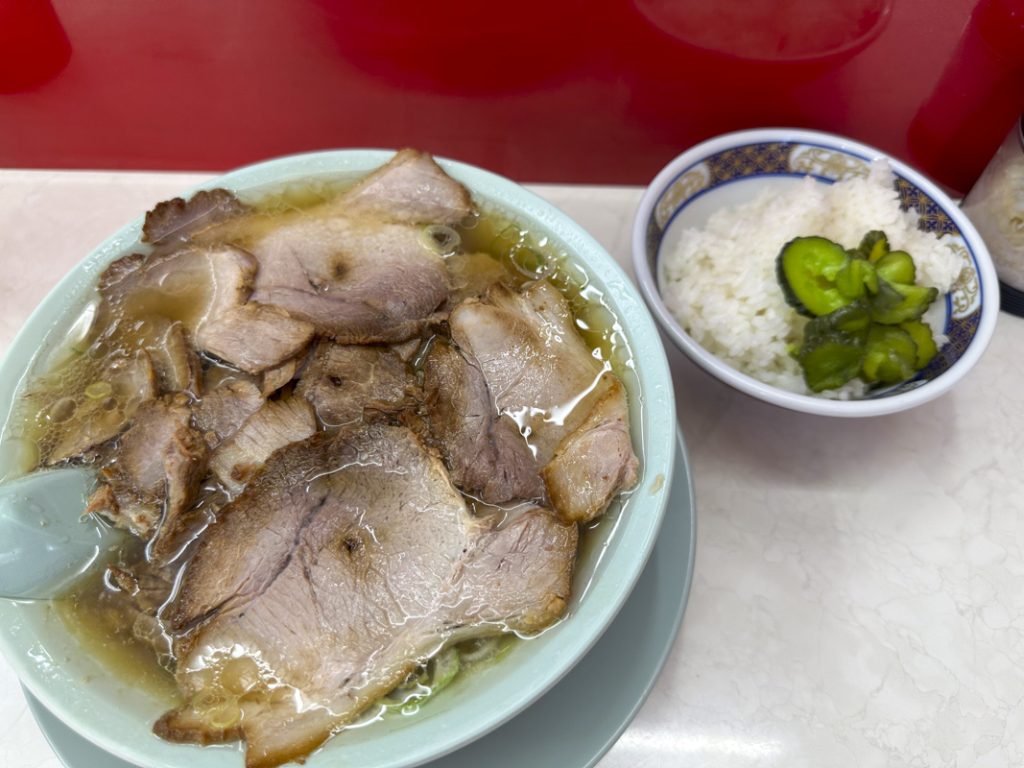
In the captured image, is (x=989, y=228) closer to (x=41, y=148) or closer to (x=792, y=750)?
(x=792, y=750)

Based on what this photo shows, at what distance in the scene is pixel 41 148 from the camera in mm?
1881

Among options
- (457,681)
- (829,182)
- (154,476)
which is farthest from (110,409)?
(829,182)

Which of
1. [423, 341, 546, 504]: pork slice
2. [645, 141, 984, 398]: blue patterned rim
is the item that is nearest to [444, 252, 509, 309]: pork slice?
[423, 341, 546, 504]: pork slice

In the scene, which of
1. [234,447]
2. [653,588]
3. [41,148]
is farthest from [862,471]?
[41,148]

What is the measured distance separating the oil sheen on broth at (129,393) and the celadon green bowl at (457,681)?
2 centimetres

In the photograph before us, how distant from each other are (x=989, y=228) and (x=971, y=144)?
0.23 m

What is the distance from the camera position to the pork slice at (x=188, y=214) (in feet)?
4.25

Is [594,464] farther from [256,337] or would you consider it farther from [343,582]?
[256,337]

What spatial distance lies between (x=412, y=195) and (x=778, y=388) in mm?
766

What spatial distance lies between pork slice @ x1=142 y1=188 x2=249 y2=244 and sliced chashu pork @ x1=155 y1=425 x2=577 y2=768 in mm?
493

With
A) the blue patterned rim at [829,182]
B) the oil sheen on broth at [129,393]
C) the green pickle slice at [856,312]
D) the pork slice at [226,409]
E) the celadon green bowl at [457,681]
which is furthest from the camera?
the blue patterned rim at [829,182]

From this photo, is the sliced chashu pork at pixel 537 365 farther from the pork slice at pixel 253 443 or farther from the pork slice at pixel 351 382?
the pork slice at pixel 253 443

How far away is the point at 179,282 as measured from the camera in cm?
128

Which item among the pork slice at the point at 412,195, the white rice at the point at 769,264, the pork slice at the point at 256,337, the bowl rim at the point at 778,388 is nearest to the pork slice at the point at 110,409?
the pork slice at the point at 256,337
